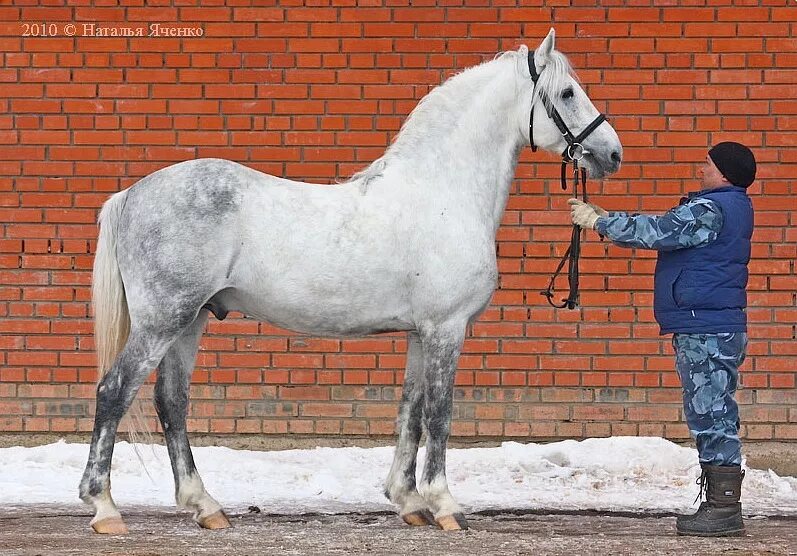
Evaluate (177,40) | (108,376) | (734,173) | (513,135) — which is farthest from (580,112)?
(177,40)

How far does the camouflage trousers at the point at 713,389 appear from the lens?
5.30m

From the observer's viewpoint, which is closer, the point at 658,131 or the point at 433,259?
the point at 433,259

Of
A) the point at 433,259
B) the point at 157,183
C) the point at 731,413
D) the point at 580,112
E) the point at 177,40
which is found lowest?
the point at 731,413

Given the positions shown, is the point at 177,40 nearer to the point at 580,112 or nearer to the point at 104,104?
the point at 104,104

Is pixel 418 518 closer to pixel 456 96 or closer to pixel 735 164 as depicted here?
pixel 456 96

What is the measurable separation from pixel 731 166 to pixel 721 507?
1.57m

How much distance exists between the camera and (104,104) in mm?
7473

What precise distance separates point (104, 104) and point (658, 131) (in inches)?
138

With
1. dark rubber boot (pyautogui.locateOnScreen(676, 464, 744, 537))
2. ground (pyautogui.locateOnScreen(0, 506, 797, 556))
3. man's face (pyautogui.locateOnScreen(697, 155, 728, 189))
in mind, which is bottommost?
ground (pyautogui.locateOnScreen(0, 506, 797, 556))

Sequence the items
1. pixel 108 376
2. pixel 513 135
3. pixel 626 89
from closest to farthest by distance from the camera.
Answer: pixel 108 376, pixel 513 135, pixel 626 89

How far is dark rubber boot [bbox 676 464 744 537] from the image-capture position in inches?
209

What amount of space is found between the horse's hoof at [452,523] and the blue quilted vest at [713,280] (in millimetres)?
1290

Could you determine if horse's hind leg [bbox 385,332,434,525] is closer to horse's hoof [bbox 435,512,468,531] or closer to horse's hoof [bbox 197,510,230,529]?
horse's hoof [bbox 435,512,468,531]

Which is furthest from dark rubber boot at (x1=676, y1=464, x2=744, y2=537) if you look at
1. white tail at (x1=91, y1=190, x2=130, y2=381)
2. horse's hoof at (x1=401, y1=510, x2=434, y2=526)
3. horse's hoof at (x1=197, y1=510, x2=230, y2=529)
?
white tail at (x1=91, y1=190, x2=130, y2=381)
